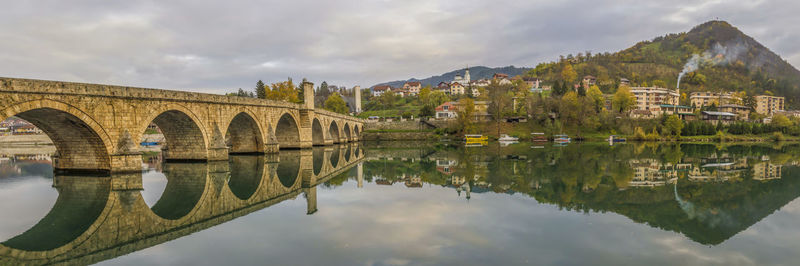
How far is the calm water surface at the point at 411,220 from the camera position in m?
8.26

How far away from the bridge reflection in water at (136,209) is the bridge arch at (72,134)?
40.4 inches

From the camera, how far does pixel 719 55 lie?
156000 millimetres

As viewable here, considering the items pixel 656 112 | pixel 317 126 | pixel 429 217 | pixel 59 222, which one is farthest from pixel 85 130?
pixel 656 112

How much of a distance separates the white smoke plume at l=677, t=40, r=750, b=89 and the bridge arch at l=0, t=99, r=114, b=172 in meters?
158

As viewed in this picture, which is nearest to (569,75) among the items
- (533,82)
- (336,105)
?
(533,82)

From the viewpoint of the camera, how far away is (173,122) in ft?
85.9

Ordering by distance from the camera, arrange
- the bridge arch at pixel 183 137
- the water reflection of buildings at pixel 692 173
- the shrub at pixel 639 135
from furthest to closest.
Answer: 1. the shrub at pixel 639 135
2. the bridge arch at pixel 183 137
3. the water reflection of buildings at pixel 692 173

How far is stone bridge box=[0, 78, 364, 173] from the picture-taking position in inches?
682

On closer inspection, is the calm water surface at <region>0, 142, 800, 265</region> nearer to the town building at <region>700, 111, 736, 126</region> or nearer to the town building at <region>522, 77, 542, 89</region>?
the town building at <region>700, 111, 736, 126</region>

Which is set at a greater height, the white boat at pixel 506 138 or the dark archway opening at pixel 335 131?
the dark archway opening at pixel 335 131

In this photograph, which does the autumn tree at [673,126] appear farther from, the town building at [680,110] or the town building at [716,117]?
the town building at [716,117]

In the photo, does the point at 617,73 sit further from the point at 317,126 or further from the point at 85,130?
the point at 85,130

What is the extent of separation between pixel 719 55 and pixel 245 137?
18551 cm

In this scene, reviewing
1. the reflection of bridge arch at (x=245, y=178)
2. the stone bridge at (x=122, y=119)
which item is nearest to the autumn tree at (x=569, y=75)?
the stone bridge at (x=122, y=119)
